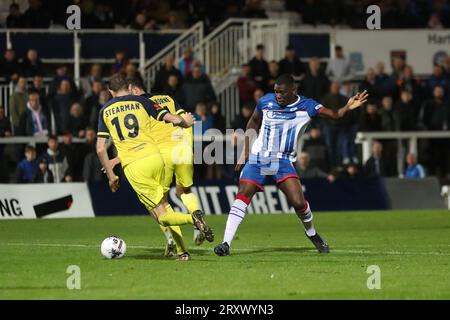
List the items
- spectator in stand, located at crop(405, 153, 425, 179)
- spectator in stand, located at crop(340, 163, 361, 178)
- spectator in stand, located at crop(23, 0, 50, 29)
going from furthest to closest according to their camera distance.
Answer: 1. spectator in stand, located at crop(23, 0, 50, 29)
2. spectator in stand, located at crop(405, 153, 425, 179)
3. spectator in stand, located at crop(340, 163, 361, 178)

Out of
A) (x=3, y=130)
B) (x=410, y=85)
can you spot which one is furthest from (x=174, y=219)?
(x=410, y=85)

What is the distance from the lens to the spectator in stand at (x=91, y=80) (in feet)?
91.7

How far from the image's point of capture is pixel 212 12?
32.9 meters

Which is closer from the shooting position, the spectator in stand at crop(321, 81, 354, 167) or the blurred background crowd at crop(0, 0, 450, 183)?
the blurred background crowd at crop(0, 0, 450, 183)

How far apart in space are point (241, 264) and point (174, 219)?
1.02 meters

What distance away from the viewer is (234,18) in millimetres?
31672

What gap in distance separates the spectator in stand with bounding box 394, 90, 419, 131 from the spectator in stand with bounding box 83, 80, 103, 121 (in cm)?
753

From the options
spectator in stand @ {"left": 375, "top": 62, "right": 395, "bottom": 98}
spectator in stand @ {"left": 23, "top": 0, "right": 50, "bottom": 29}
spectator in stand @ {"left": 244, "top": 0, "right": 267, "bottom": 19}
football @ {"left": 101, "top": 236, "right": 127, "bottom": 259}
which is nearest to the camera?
football @ {"left": 101, "top": 236, "right": 127, "bottom": 259}

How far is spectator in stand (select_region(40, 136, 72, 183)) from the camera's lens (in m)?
26.3

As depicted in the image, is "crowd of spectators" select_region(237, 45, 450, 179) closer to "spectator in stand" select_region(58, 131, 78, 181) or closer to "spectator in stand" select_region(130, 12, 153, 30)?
"spectator in stand" select_region(130, 12, 153, 30)

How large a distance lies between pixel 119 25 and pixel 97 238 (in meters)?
13.3

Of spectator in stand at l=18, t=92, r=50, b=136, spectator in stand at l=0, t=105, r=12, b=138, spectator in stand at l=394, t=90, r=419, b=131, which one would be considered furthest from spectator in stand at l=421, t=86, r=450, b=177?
spectator in stand at l=0, t=105, r=12, b=138

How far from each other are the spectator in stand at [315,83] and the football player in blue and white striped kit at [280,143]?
12987mm

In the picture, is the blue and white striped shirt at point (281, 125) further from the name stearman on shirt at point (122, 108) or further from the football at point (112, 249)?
the football at point (112, 249)
